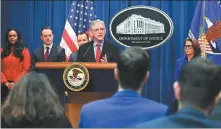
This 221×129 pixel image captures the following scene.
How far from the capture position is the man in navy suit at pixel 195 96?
131 centimetres

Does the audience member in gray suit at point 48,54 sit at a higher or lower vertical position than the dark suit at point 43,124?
higher

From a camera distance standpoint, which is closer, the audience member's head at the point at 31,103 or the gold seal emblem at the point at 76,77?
the audience member's head at the point at 31,103

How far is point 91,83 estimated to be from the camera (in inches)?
157

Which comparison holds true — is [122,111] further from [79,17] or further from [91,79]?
[79,17]

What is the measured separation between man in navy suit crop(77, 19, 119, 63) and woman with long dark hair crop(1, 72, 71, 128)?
2.29 meters

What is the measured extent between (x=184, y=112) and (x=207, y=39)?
500 centimetres

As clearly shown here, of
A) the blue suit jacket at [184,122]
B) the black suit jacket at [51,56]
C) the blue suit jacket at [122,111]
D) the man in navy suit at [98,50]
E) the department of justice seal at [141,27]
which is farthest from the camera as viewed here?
the department of justice seal at [141,27]

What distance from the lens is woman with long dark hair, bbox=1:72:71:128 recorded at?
1.94 meters

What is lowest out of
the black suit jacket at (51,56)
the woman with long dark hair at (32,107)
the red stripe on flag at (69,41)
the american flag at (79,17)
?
the woman with long dark hair at (32,107)

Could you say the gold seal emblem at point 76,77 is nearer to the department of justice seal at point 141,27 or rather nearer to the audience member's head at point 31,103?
the audience member's head at point 31,103

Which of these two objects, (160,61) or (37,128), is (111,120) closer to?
(37,128)

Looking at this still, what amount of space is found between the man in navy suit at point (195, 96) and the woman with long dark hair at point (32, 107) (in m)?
0.69

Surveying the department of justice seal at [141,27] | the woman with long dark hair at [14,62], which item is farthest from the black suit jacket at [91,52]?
the department of justice seal at [141,27]

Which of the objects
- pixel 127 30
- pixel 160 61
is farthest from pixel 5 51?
pixel 160 61
